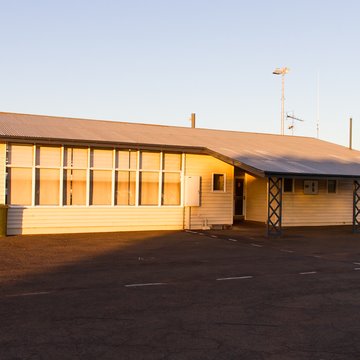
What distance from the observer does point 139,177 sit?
19.0 meters

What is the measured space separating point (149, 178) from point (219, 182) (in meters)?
2.96

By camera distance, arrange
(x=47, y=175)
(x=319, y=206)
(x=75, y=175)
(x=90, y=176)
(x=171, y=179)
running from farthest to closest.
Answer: (x=319, y=206), (x=171, y=179), (x=90, y=176), (x=75, y=175), (x=47, y=175)

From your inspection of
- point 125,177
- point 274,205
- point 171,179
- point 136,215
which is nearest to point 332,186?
point 274,205

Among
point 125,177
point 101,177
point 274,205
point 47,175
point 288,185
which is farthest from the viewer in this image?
point 288,185

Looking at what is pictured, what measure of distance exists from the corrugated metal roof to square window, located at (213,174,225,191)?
1160 mm

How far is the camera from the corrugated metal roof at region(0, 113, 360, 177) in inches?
695

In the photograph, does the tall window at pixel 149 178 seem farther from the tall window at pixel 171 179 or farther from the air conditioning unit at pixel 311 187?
the air conditioning unit at pixel 311 187

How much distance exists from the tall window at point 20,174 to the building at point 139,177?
0.03 meters

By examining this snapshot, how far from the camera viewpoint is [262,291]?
876cm

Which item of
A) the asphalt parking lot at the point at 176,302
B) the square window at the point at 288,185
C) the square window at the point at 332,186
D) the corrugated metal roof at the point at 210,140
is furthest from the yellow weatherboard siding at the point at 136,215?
the square window at the point at 332,186

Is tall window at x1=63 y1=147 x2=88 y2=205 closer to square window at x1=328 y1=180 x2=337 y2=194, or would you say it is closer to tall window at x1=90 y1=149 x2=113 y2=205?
tall window at x1=90 y1=149 x2=113 y2=205

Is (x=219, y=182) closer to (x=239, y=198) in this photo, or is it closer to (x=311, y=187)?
(x=239, y=198)

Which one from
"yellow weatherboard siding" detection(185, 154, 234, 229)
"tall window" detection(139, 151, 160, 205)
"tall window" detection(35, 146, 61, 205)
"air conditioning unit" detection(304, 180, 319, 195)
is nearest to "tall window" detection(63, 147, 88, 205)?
"tall window" detection(35, 146, 61, 205)

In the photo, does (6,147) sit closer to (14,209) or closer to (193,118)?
(14,209)
